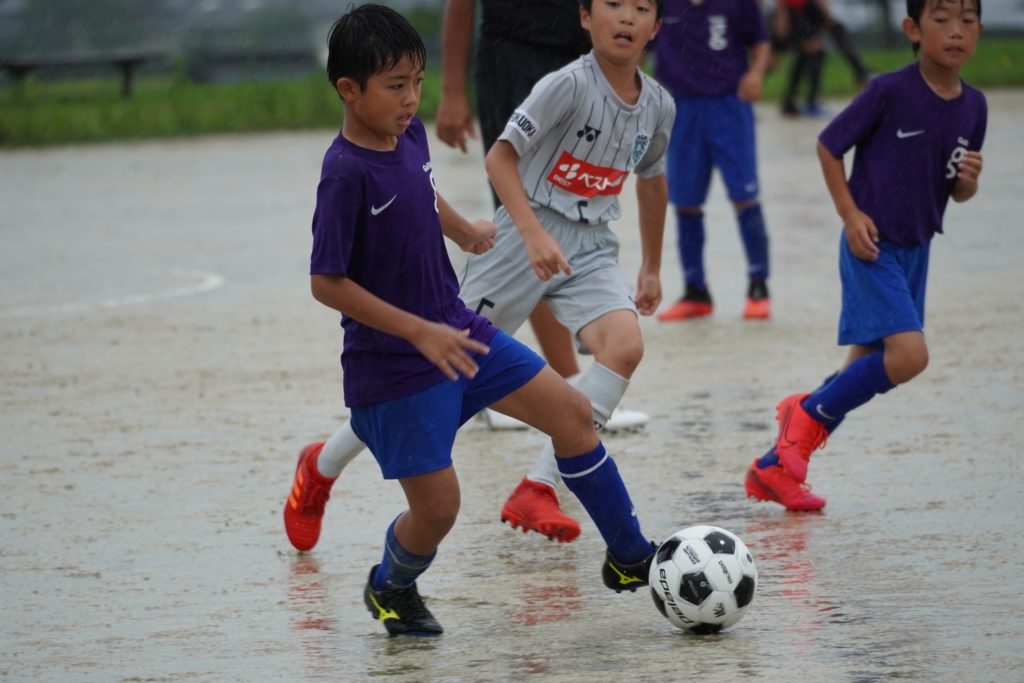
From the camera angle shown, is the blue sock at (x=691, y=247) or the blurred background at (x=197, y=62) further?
the blurred background at (x=197, y=62)

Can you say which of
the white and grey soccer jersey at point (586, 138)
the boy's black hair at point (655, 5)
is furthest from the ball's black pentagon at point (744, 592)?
the boy's black hair at point (655, 5)

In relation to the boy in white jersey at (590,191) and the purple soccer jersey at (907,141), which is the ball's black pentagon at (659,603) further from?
the purple soccer jersey at (907,141)

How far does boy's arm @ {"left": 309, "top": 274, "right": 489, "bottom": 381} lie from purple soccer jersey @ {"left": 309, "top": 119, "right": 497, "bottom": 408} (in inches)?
2.3

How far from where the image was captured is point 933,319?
8430mm

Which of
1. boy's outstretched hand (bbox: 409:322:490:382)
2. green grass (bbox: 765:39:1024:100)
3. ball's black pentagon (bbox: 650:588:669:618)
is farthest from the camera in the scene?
green grass (bbox: 765:39:1024:100)

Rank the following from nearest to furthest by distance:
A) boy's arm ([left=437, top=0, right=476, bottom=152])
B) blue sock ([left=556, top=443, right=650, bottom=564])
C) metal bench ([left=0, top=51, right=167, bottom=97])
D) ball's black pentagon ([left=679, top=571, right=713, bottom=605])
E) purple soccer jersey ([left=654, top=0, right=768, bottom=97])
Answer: ball's black pentagon ([left=679, top=571, right=713, bottom=605])
blue sock ([left=556, top=443, right=650, bottom=564])
boy's arm ([left=437, top=0, right=476, bottom=152])
purple soccer jersey ([left=654, top=0, right=768, bottom=97])
metal bench ([left=0, top=51, right=167, bottom=97])

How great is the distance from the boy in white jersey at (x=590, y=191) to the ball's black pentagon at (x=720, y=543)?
2.33 feet

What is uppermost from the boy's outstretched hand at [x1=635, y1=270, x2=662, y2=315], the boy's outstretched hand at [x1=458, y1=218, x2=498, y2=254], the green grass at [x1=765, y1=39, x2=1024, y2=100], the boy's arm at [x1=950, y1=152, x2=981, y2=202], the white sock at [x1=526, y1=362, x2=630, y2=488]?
the boy's arm at [x1=950, y1=152, x2=981, y2=202]

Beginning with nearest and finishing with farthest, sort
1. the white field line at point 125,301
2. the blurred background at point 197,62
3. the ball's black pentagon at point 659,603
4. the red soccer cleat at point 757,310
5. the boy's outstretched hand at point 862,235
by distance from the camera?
the ball's black pentagon at point 659,603, the boy's outstretched hand at point 862,235, the red soccer cleat at point 757,310, the white field line at point 125,301, the blurred background at point 197,62

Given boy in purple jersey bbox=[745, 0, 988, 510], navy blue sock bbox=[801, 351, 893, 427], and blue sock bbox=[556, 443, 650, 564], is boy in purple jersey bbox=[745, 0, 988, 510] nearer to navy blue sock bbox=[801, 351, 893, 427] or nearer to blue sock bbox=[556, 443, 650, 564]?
navy blue sock bbox=[801, 351, 893, 427]

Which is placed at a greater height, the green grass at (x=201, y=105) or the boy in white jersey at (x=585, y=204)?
the boy in white jersey at (x=585, y=204)

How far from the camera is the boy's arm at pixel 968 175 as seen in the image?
17.2ft

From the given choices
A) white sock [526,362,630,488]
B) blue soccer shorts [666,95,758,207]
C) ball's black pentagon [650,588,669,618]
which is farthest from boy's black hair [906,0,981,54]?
blue soccer shorts [666,95,758,207]

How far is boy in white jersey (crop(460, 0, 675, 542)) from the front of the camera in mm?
5039
